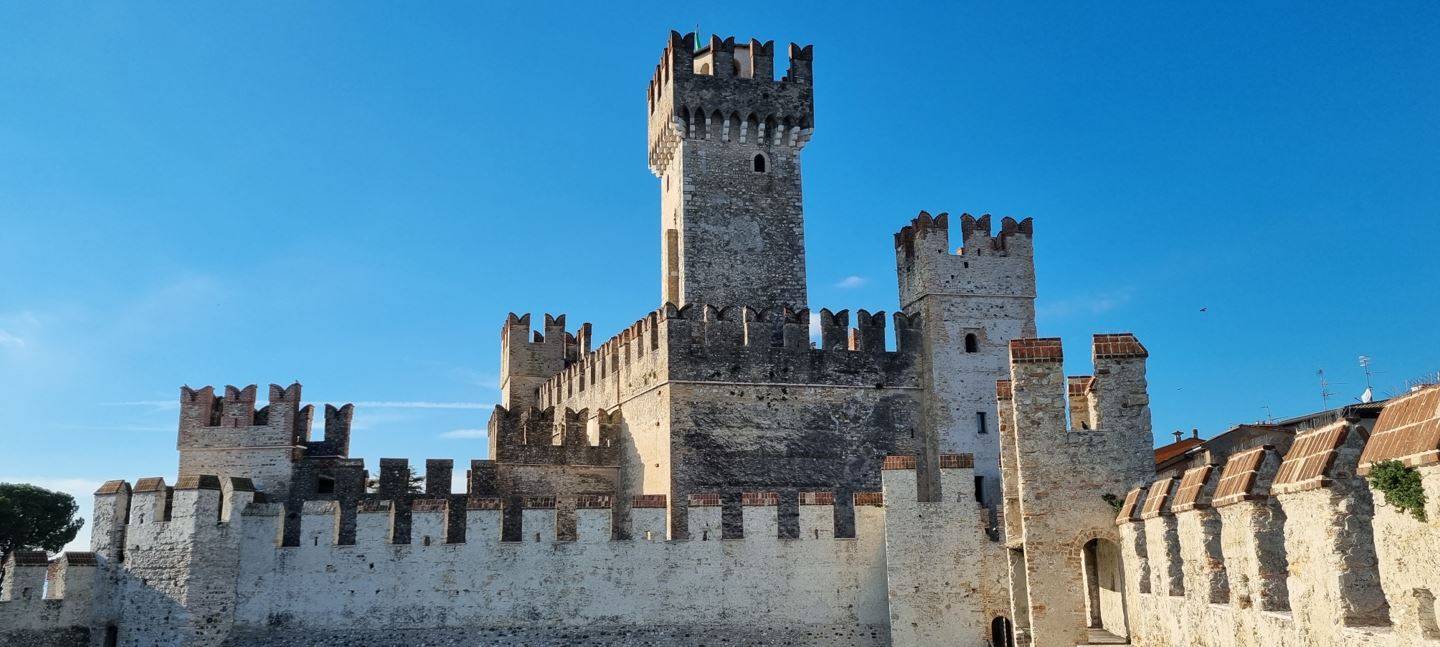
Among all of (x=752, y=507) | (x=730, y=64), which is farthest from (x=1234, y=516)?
(x=730, y=64)

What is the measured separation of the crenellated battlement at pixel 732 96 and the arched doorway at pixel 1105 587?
613 inches

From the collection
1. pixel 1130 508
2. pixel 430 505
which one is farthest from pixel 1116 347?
pixel 430 505

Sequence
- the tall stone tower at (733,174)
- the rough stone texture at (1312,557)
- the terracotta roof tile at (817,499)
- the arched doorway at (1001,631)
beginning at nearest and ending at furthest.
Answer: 1. the rough stone texture at (1312,557)
2. the arched doorway at (1001,631)
3. the terracotta roof tile at (817,499)
4. the tall stone tower at (733,174)

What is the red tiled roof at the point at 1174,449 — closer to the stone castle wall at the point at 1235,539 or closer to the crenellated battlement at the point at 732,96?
the stone castle wall at the point at 1235,539

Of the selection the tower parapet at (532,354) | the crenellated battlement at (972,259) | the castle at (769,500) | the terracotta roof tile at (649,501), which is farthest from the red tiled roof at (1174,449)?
the tower parapet at (532,354)

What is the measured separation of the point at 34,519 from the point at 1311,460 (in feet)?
154

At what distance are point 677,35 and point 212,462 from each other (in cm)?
1593

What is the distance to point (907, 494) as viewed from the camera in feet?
70.9

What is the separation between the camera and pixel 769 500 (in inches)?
876

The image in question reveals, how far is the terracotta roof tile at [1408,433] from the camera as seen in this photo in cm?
930

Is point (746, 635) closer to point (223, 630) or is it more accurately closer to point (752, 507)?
point (752, 507)

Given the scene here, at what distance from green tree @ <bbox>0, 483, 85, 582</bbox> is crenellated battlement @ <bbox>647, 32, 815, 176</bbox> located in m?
29.8

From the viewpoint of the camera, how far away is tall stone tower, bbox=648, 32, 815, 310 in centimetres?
3055

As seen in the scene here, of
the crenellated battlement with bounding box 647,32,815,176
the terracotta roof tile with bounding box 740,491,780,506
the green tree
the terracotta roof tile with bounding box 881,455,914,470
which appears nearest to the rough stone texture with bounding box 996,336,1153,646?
the terracotta roof tile with bounding box 881,455,914,470
